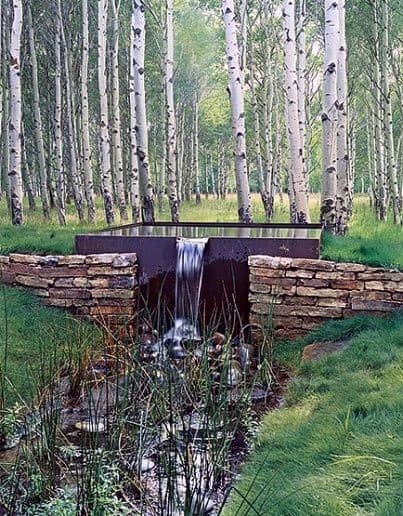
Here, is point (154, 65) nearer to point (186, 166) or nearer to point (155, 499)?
point (186, 166)

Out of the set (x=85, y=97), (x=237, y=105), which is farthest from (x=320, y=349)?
(x=85, y=97)

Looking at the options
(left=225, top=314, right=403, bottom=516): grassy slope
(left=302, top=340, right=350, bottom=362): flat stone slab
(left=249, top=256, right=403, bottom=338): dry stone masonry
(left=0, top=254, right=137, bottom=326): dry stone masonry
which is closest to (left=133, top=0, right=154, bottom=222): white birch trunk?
(left=0, top=254, right=137, bottom=326): dry stone masonry

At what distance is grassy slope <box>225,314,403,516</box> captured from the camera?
209 centimetres

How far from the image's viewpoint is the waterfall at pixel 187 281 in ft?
16.8

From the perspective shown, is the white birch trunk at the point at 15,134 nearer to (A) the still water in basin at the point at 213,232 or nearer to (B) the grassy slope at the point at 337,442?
(A) the still water in basin at the point at 213,232

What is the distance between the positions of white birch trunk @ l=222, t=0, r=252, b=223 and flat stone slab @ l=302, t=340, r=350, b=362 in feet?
10.1

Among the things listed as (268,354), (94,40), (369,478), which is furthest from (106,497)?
(94,40)

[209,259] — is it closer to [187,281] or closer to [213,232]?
[187,281]

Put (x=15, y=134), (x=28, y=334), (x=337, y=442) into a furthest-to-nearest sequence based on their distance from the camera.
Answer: (x=15, y=134)
(x=28, y=334)
(x=337, y=442)

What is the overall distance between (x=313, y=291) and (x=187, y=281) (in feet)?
3.78

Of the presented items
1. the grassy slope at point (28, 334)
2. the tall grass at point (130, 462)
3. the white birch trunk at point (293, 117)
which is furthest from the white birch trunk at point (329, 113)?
the tall grass at point (130, 462)

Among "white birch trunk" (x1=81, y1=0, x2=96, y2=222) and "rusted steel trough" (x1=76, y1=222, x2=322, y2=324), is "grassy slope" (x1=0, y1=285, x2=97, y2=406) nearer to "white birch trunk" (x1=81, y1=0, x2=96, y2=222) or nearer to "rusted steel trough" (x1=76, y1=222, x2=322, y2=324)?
"rusted steel trough" (x1=76, y1=222, x2=322, y2=324)

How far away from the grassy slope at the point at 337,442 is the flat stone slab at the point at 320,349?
0.14m

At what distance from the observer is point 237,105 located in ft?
23.7
